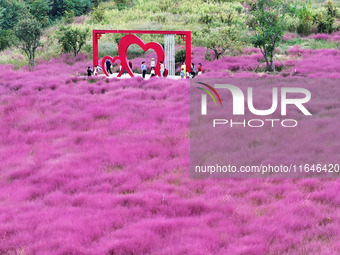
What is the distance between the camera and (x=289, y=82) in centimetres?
2027

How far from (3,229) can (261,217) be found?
16.0 feet

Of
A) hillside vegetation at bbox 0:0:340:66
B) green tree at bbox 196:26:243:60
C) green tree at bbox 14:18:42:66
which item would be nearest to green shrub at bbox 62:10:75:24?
hillside vegetation at bbox 0:0:340:66

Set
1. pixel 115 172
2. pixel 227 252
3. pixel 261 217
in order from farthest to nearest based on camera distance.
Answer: pixel 115 172 < pixel 261 217 < pixel 227 252

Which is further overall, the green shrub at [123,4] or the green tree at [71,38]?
the green shrub at [123,4]

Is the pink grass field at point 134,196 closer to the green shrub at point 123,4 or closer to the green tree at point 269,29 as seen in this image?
the green tree at point 269,29

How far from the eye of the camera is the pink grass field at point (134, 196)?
7.40m

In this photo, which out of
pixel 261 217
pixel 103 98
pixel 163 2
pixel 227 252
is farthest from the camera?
pixel 163 2

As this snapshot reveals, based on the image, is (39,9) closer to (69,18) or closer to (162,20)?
(69,18)

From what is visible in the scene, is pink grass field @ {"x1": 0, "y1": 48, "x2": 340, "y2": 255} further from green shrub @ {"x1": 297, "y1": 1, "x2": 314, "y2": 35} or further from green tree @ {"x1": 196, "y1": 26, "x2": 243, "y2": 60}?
green shrub @ {"x1": 297, "y1": 1, "x2": 314, "y2": 35}

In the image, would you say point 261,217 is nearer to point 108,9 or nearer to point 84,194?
point 84,194

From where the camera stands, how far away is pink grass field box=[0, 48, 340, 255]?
7.40m

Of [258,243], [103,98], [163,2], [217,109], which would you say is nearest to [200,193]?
[258,243]

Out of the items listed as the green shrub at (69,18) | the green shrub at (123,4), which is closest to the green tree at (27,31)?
the green shrub at (69,18)

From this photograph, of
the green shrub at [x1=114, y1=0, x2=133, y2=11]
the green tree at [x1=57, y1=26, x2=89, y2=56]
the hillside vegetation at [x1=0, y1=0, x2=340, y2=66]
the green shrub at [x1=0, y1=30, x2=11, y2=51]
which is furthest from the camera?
the green shrub at [x1=114, y1=0, x2=133, y2=11]
